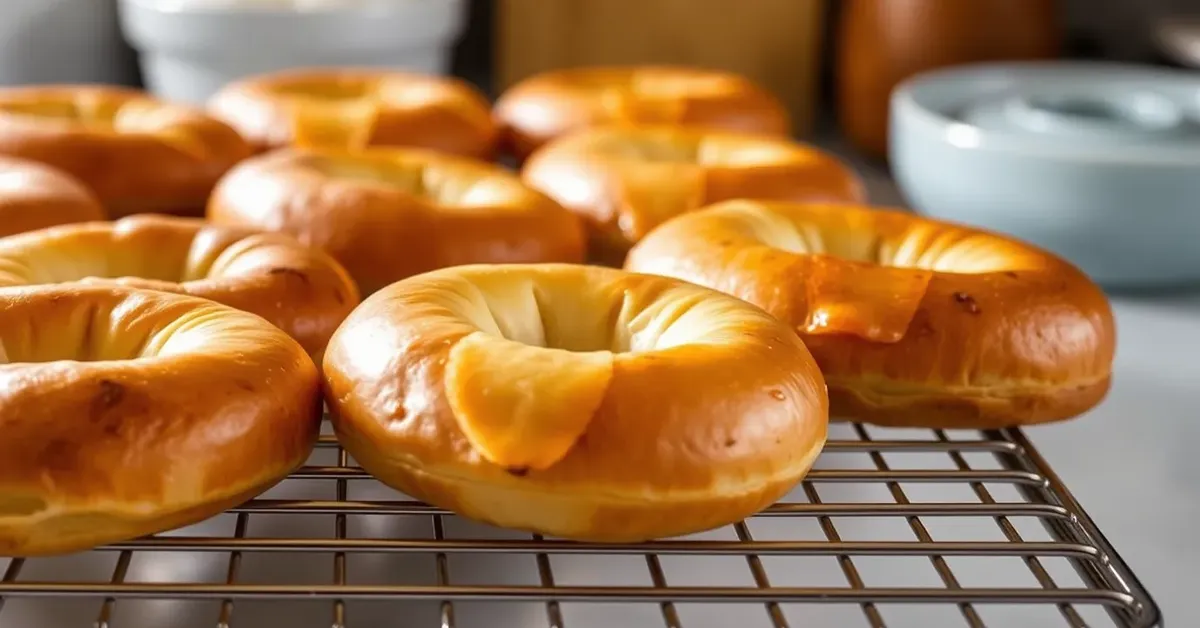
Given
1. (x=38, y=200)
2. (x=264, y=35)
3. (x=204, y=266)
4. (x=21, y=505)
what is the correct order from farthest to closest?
(x=264, y=35), (x=38, y=200), (x=204, y=266), (x=21, y=505)

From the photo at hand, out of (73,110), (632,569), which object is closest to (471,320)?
(632,569)

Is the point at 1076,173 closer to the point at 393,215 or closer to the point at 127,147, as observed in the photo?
the point at 393,215

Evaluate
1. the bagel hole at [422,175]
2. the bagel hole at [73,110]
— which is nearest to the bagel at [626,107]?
the bagel hole at [422,175]

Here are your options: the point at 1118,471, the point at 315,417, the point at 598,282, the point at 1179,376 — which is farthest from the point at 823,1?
the point at 315,417

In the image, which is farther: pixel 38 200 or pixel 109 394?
pixel 38 200

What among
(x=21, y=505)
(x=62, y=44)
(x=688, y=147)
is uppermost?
(x=21, y=505)

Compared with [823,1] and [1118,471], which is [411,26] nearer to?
[823,1]

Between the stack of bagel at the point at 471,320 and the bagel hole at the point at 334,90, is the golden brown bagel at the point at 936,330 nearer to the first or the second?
the stack of bagel at the point at 471,320

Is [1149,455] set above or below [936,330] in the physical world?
below

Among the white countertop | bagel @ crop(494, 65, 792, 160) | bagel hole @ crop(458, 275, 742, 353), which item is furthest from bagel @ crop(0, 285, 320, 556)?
bagel @ crop(494, 65, 792, 160)
